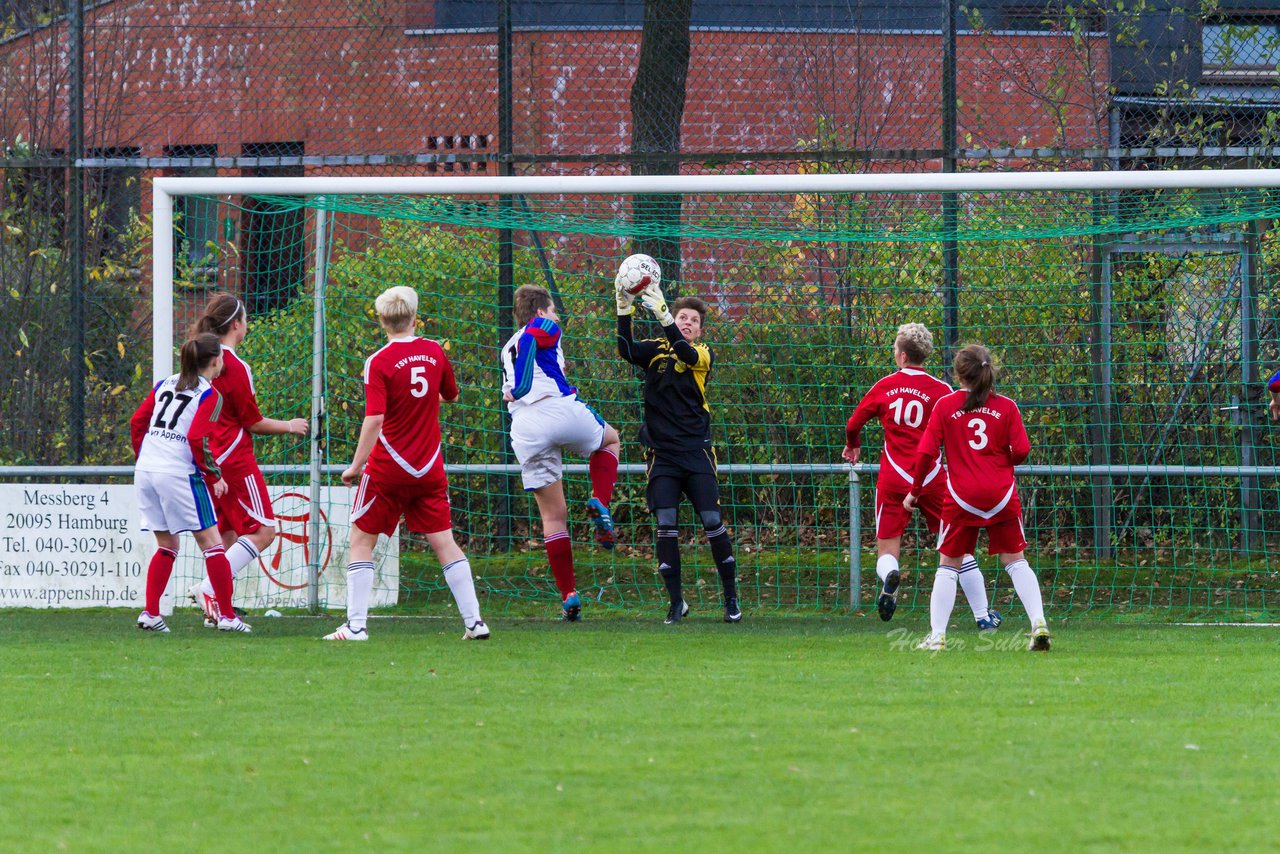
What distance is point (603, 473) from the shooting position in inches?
356

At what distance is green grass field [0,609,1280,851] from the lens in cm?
400

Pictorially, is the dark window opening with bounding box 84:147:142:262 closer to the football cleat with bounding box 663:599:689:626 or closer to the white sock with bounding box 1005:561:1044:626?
the football cleat with bounding box 663:599:689:626

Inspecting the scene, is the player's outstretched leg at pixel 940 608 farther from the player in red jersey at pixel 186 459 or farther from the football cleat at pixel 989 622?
the player in red jersey at pixel 186 459

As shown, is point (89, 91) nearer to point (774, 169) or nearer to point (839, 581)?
point (774, 169)

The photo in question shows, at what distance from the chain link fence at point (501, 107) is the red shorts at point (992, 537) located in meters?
4.13

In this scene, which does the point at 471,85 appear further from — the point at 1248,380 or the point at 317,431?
the point at 1248,380

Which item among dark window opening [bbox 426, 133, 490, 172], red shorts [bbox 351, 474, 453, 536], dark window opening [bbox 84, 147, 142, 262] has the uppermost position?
dark window opening [bbox 426, 133, 490, 172]

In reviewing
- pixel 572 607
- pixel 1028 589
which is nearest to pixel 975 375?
pixel 1028 589

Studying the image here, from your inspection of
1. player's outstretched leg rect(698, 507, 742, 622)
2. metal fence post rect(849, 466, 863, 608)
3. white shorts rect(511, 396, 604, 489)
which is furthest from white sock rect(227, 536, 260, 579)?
metal fence post rect(849, 466, 863, 608)

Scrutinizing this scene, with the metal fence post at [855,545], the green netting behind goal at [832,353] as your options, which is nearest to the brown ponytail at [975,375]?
the metal fence post at [855,545]

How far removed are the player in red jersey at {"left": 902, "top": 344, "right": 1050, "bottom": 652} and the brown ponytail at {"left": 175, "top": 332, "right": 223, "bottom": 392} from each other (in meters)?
3.72

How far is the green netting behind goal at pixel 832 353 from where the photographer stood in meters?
10.4

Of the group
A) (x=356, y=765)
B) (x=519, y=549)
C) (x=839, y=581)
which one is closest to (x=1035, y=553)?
(x=839, y=581)

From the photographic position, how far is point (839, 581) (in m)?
10.5
